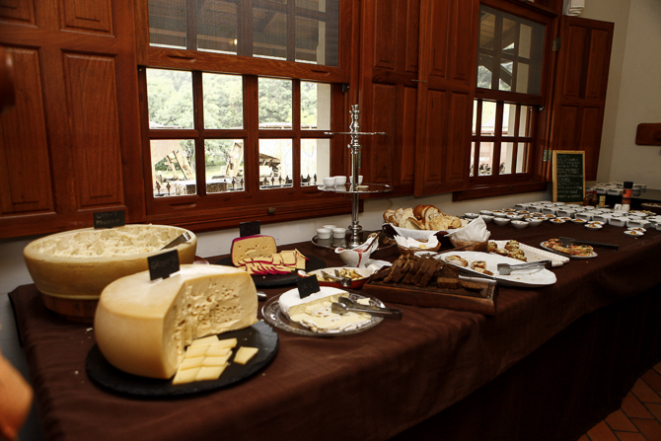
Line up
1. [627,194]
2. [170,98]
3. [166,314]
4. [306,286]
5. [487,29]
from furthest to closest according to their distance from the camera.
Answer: [627,194] → [487,29] → [170,98] → [306,286] → [166,314]

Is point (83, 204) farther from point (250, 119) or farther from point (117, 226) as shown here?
point (250, 119)

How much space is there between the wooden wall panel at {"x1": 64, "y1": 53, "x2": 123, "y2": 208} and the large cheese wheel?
710mm

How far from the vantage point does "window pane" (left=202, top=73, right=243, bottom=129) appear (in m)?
1.84

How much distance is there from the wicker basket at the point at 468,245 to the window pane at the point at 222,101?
1.15 m

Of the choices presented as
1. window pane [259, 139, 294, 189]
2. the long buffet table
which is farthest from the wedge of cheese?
window pane [259, 139, 294, 189]

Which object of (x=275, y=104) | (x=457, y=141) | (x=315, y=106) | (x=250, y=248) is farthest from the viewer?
(x=457, y=141)

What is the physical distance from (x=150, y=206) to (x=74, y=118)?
431mm

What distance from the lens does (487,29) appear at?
2996mm

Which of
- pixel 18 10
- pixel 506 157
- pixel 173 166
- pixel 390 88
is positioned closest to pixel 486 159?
pixel 506 157

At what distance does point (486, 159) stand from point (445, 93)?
35.4 inches

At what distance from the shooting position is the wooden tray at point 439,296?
4.09 feet

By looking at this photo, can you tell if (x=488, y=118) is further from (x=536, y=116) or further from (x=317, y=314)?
(x=317, y=314)

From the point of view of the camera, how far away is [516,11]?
311cm

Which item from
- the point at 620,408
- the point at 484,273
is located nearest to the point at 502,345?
the point at 484,273
